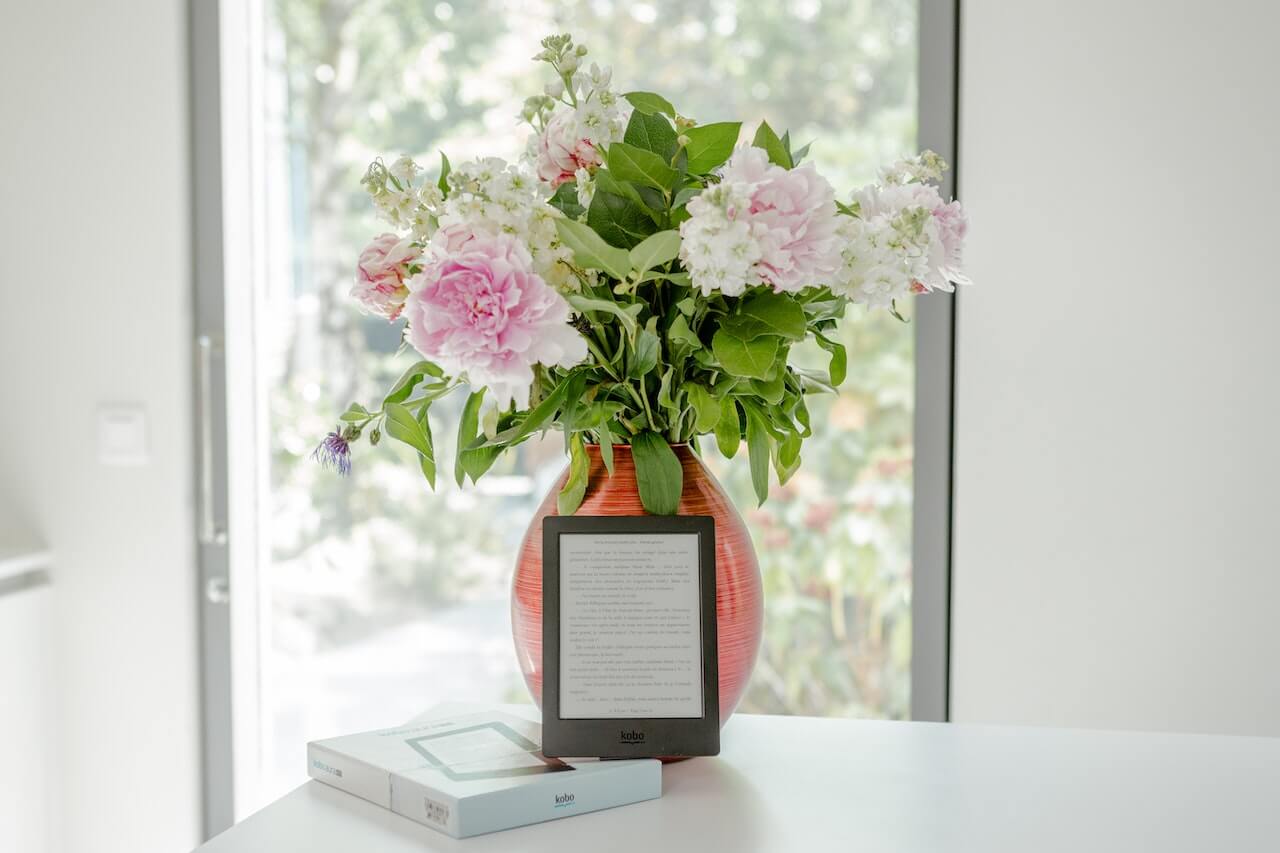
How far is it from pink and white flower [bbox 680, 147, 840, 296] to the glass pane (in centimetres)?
98

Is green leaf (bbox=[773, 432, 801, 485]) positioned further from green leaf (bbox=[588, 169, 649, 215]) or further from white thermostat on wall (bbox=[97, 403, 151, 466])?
white thermostat on wall (bbox=[97, 403, 151, 466])

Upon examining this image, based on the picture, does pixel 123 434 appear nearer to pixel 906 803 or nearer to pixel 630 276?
pixel 630 276

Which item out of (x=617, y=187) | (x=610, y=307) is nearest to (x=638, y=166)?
(x=617, y=187)

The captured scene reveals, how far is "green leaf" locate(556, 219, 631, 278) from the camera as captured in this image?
859mm

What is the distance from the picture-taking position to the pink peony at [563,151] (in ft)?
3.12

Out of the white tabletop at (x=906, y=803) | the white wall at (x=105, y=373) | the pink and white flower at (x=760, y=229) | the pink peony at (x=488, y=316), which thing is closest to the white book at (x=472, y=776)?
the white tabletop at (x=906, y=803)

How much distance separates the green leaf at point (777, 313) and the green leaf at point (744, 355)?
0.02m

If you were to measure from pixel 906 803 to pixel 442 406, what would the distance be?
1309 mm

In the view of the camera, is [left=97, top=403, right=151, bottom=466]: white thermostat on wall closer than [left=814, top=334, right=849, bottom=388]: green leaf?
No

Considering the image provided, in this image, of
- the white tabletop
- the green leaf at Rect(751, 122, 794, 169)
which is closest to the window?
the white tabletop

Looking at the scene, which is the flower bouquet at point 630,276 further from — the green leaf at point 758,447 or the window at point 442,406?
the window at point 442,406

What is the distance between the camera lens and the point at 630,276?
890 mm

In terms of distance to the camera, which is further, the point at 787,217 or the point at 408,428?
the point at 408,428

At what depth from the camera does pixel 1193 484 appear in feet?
5.08
